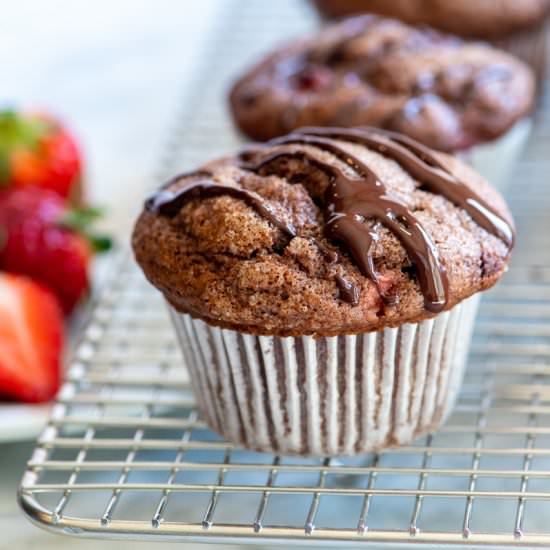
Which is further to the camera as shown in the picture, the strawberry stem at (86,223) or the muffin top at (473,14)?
the muffin top at (473,14)

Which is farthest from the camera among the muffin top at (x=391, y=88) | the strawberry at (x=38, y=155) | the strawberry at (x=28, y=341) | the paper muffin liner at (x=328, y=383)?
the strawberry at (x=38, y=155)

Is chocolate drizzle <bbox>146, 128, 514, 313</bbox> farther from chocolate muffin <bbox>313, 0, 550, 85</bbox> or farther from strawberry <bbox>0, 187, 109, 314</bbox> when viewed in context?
chocolate muffin <bbox>313, 0, 550, 85</bbox>

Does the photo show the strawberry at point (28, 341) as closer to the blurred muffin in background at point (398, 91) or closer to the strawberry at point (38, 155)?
the strawberry at point (38, 155)

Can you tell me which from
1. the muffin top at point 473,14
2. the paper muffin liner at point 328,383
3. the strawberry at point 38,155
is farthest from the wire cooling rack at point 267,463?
the muffin top at point 473,14

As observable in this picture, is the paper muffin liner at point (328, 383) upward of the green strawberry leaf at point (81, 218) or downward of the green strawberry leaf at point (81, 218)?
upward

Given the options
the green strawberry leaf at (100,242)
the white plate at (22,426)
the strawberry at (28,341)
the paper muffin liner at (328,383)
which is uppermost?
the paper muffin liner at (328,383)

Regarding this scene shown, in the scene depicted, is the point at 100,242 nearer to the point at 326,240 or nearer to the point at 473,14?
the point at 326,240
